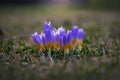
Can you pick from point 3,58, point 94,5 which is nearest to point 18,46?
point 3,58

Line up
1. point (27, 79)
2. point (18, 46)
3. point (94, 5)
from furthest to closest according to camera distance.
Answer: point (94, 5)
point (18, 46)
point (27, 79)

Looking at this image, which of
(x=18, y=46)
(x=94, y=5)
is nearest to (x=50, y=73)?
(x=18, y=46)

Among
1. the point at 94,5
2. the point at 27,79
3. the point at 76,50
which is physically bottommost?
the point at 27,79

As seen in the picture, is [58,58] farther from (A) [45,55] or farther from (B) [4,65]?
(B) [4,65]

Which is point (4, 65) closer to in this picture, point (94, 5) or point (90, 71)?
point (90, 71)

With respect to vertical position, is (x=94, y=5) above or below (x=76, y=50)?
above

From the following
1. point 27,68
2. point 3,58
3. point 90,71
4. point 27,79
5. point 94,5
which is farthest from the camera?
point 94,5

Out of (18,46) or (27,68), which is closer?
(27,68)
